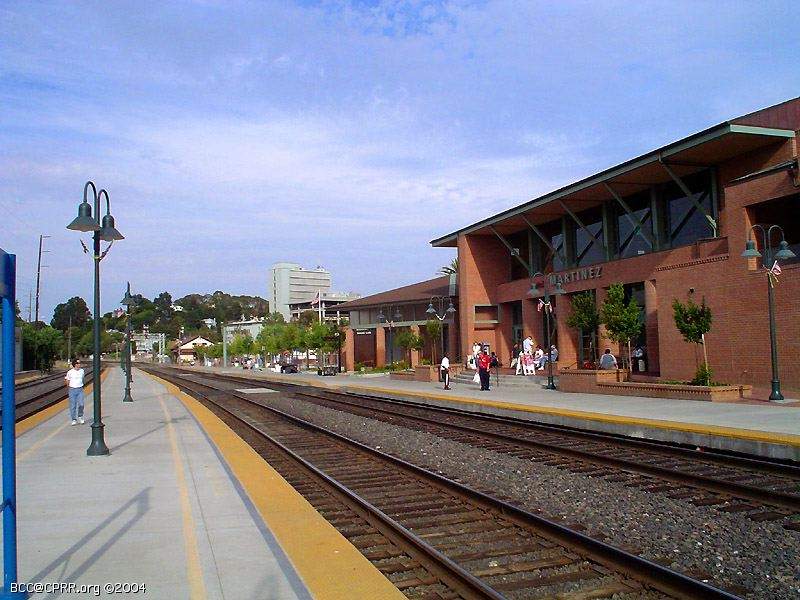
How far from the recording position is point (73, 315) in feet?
566

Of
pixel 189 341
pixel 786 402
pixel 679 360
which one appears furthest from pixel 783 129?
pixel 189 341

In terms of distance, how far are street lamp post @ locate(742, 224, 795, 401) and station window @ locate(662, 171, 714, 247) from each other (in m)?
6.24

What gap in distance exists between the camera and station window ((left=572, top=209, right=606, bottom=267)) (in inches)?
1491

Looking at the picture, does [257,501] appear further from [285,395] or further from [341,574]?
[285,395]

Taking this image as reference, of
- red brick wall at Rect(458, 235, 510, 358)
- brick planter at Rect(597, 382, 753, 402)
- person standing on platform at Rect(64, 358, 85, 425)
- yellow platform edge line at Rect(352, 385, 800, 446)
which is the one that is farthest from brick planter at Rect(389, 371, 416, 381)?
person standing on platform at Rect(64, 358, 85, 425)

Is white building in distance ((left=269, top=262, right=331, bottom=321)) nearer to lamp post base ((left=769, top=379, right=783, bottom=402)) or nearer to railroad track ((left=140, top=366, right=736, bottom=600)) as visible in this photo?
lamp post base ((left=769, top=379, right=783, bottom=402))

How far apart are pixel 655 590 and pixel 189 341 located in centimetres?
18748

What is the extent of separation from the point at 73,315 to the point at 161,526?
180 metres

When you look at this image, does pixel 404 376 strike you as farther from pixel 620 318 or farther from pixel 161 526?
pixel 161 526

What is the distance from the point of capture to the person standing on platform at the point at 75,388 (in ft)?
60.0

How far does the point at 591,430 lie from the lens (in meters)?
18.1

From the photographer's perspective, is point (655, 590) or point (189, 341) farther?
point (189, 341)

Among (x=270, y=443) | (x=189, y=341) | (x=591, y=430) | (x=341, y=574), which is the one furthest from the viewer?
(x=189, y=341)

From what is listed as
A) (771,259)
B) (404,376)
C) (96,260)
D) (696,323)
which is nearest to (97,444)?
(96,260)
